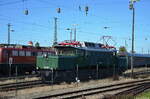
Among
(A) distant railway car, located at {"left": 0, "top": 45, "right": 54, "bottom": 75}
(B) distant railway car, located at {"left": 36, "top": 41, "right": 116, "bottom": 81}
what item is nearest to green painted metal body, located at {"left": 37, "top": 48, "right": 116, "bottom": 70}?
(B) distant railway car, located at {"left": 36, "top": 41, "right": 116, "bottom": 81}

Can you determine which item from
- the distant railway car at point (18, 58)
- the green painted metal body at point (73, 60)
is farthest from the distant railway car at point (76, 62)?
the distant railway car at point (18, 58)

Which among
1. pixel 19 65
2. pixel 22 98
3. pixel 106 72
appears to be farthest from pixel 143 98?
pixel 19 65

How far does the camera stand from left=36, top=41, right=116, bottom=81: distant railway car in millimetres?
25781

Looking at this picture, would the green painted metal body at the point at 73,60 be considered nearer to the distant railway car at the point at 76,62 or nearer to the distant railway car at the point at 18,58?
the distant railway car at the point at 76,62

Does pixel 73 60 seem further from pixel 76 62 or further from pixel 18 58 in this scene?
pixel 18 58

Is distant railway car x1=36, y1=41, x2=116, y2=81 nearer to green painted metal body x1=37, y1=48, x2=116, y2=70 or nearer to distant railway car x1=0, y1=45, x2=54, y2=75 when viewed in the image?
green painted metal body x1=37, y1=48, x2=116, y2=70

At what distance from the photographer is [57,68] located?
25594 mm

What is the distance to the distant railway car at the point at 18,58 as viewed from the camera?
3334 cm

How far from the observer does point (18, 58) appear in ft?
114

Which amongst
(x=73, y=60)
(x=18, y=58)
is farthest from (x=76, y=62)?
(x=18, y=58)

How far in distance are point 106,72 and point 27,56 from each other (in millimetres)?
9908

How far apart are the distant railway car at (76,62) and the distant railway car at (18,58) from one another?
7.65 metres

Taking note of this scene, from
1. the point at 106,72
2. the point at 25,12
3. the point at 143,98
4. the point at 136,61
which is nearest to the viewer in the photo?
the point at 143,98

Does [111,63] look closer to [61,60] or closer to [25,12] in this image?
[61,60]
